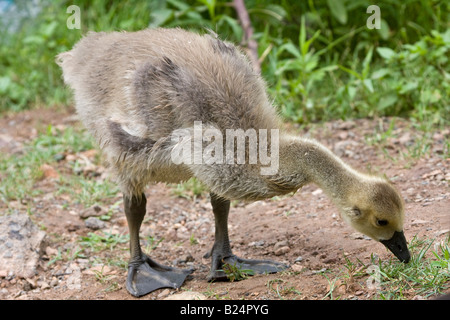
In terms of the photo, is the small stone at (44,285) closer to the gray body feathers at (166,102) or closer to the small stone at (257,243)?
the gray body feathers at (166,102)

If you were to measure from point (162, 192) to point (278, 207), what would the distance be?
1.11 meters

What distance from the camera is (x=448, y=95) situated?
5.83 meters

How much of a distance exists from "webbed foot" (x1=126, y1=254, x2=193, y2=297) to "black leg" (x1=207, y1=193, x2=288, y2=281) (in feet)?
0.64

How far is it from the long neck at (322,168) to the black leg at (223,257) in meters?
0.72

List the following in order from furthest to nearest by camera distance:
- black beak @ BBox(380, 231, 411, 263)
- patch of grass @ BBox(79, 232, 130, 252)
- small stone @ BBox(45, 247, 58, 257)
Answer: patch of grass @ BBox(79, 232, 130, 252) < small stone @ BBox(45, 247, 58, 257) < black beak @ BBox(380, 231, 411, 263)

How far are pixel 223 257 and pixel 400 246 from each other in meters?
1.21

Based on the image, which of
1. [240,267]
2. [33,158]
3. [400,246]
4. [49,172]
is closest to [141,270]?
[240,267]

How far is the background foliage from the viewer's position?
19.6 ft

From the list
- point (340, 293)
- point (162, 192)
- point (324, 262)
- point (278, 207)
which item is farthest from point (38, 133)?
point (340, 293)

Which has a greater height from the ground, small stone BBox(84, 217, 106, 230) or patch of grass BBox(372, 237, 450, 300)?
patch of grass BBox(372, 237, 450, 300)

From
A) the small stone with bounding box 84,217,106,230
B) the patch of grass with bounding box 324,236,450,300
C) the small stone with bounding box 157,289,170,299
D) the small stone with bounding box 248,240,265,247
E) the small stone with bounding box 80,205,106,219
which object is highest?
the patch of grass with bounding box 324,236,450,300
